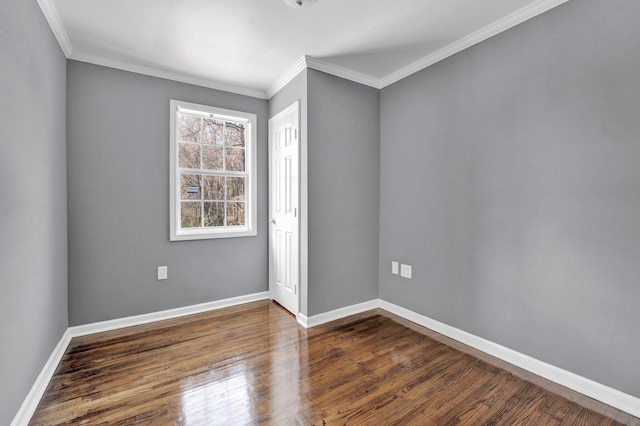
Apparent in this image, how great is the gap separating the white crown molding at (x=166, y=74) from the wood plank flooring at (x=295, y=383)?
2520mm

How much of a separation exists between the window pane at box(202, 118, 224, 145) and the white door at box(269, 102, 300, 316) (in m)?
0.58

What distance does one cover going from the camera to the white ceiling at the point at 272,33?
81.0 inches

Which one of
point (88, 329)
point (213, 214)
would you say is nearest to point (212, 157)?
point (213, 214)

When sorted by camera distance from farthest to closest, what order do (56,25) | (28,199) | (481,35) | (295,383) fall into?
(481,35) → (56,25) → (295,383) → (28,199)

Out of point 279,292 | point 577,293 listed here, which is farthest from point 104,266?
point 577,293

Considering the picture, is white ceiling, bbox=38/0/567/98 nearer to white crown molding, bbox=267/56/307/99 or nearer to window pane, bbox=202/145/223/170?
white crown molding, bbox=267/56/307/99

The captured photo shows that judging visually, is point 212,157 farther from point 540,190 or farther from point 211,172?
point 540,190

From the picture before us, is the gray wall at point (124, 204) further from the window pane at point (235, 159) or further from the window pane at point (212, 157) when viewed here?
the window pane at point (235, 159)

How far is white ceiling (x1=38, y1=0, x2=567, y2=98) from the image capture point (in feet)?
6.75

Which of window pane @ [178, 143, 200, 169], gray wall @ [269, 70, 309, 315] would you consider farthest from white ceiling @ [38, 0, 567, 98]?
window pane @ [178, 143, 200, 169]

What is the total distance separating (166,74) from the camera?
9.90 ft

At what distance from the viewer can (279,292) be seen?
3.43 m

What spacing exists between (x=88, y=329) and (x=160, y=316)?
1.92ft

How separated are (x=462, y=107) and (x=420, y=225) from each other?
44.4 inches
